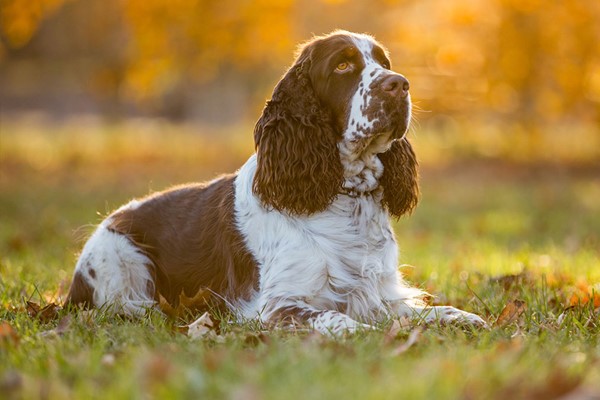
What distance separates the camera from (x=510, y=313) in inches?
161

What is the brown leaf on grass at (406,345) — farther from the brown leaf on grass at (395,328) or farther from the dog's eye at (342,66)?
the dog's eye at (342,66)

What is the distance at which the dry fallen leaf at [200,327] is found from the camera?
364 centimetres

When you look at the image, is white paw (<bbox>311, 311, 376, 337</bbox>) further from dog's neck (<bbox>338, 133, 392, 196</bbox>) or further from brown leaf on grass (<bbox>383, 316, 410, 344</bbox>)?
dog's neck (<bbox>338, 133, 392, 196</bbox>)

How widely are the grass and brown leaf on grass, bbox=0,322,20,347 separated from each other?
0.01m

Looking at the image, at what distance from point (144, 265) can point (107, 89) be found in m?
17.3

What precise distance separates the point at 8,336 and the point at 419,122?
1075cm

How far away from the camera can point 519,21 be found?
Result: 15414 millimetres

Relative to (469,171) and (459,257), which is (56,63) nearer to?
(469,171)

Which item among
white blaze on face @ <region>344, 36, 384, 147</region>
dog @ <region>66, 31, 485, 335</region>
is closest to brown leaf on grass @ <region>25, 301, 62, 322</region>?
dog @ <region>66, 31, 485, 335</region>

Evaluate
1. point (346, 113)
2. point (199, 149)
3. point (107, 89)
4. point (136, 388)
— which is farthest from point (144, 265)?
point (107, 89)

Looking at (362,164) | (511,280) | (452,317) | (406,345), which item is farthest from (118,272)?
(511,280)

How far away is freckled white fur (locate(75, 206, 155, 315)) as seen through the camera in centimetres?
483

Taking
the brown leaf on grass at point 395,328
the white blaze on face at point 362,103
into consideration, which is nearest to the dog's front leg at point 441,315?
the brown leaf on grass at point 395,328

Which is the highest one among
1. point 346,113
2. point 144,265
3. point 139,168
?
point 346,113
